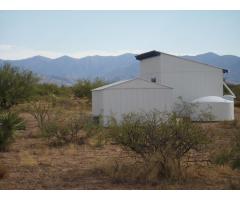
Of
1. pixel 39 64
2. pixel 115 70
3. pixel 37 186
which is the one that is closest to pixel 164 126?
pixel 37 186

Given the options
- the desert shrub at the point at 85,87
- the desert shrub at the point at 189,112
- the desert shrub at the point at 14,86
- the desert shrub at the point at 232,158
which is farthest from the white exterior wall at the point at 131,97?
the desert shrub at the point at 85,87

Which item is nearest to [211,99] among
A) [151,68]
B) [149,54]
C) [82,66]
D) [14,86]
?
[151,68]

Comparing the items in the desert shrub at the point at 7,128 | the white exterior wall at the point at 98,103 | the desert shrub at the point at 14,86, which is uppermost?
the desert shrub at the point at 14,86

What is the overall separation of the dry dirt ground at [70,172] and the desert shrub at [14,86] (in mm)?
11074

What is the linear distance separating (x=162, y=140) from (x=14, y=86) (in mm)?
17786

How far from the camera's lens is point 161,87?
2314 centimetres

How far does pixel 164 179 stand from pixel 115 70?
139068mm

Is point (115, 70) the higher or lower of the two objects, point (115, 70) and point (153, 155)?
the higher

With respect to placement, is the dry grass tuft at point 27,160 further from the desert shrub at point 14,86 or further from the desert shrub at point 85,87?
the desert shrub at point 85,87

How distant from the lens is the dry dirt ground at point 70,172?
8766 millimetres

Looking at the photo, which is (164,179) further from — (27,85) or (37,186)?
(27,85)

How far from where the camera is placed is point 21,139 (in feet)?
57.5

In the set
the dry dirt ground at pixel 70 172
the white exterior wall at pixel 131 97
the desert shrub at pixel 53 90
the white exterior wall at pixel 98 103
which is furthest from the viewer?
the desert shrub at pixel 53 90

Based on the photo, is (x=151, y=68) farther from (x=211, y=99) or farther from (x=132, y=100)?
(x=132, y=100)
